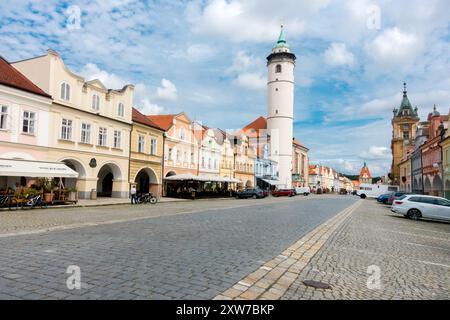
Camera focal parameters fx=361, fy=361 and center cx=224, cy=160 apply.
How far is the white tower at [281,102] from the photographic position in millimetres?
83500

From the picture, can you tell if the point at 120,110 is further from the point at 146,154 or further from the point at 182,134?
the point at 182,134

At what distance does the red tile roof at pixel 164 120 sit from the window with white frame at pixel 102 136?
10.1 m

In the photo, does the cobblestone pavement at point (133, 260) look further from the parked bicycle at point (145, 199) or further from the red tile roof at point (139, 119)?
the red tile roof at point (139, 119)

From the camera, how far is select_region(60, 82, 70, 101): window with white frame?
95.8 ft

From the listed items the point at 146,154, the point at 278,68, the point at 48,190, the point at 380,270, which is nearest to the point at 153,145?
the point at 146,154

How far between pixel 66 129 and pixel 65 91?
3.10m

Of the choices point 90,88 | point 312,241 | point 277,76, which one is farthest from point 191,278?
point 277,76

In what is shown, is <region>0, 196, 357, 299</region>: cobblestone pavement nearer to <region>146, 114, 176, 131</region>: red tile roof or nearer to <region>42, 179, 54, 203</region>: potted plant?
<region>42, 179, 54, 203</region>: potted plant

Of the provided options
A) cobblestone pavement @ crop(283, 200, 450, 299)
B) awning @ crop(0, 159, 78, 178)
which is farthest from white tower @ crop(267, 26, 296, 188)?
Result: cobblestone pavement @ crop(283, 200, 450, 299)

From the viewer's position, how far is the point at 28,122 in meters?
26.2

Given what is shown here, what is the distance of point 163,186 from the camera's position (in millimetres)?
42312

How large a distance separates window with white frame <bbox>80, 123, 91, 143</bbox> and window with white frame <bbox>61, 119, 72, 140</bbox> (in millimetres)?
1273

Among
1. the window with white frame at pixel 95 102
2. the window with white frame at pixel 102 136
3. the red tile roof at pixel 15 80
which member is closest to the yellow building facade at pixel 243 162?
the window with white frame at pixel 102 136
